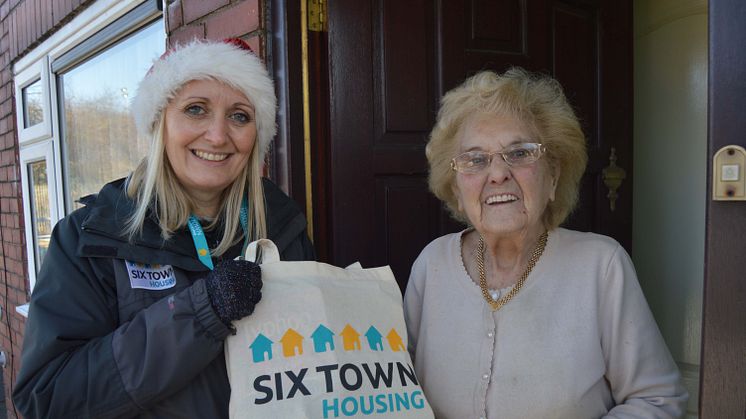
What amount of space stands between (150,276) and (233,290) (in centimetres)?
26

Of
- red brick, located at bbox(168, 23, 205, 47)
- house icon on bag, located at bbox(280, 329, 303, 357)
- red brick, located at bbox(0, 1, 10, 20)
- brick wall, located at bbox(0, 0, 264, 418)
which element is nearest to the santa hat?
house icon on bag, located at bbox(280, 329, 303, 357)

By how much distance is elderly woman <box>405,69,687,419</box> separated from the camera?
144 cm

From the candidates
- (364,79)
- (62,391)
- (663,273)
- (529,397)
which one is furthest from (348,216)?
(663,273)

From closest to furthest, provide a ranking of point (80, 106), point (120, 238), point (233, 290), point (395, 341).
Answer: point (233, 290) → point (120, 238) → point (395, 341) → point (80, 106)

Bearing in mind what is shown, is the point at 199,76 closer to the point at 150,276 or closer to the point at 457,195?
the point at 150,276

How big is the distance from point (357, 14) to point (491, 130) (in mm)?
878

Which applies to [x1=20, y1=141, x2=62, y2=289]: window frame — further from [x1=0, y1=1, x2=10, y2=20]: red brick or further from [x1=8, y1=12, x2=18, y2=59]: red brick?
[x1=0, y1=1, x2=10, y2=20]: red brick

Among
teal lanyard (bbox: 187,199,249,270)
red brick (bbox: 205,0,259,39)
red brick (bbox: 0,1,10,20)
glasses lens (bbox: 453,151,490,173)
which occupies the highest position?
red brick (bbox: 0,1,10,20)

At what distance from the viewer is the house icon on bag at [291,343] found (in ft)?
4.25

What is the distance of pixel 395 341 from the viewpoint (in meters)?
1.46

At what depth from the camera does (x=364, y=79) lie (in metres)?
2.24

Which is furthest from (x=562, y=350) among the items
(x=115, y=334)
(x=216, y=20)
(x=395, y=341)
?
(x=216, y=20)

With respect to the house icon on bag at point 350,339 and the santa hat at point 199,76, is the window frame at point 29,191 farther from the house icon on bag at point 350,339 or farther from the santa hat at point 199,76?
the house icon on bag at point 350,339

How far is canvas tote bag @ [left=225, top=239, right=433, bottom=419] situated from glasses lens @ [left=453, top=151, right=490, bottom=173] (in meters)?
0.46
